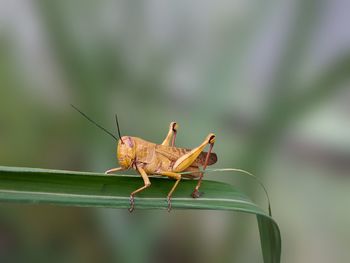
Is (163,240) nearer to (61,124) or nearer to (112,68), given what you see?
(61,124)

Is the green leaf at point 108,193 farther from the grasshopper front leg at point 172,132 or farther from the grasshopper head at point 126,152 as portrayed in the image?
the grasshopper front leg at point 172,132

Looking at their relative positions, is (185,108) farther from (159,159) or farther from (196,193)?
(196,193)

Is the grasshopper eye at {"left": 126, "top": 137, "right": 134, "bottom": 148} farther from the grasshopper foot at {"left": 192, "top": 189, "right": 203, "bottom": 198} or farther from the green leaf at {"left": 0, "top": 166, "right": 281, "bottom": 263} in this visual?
the grasshopper foot at {"left": 192, "top": 189, "right": 203, "bottom": 198}

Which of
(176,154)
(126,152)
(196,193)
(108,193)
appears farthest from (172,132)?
(108,193)

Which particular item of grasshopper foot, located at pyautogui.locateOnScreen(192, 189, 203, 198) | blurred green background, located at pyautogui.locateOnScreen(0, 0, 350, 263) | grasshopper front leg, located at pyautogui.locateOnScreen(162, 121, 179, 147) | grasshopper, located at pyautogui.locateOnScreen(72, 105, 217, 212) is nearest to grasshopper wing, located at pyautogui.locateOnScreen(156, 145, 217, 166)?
grasshopper, located at pyautogui.locateOnScreen(72, 105, 217, 212)

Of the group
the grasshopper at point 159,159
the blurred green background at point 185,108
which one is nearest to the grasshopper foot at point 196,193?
the grasshopper at point 159,159

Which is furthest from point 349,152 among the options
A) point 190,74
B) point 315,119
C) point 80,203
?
point 80,203
